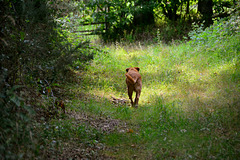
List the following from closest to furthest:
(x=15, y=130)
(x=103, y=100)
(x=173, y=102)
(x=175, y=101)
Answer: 1. (x=15, y=130)
2. (x=173, y=102)
3. (x=175, y=101)
4. (x=103, y=100)

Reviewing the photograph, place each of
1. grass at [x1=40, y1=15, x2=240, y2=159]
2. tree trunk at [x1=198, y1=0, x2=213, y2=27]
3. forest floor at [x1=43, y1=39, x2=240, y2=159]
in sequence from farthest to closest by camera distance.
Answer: tree trunk at [x1=198, y1=0, x2=213, y2=27] → grass at [x1=40, y1=15, x2=240, y2=159] → forest floor at [x1=43, y1=39, x2=240, y2=159]

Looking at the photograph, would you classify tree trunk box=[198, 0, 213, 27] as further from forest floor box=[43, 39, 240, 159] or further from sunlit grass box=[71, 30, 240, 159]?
forest floor box=[43, 39, 240, 159]

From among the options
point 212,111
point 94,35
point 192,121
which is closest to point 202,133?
point 192,121

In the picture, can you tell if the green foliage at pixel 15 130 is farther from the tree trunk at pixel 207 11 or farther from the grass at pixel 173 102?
the tree trunk at pixel 207 11

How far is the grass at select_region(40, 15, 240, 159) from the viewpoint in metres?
4.49

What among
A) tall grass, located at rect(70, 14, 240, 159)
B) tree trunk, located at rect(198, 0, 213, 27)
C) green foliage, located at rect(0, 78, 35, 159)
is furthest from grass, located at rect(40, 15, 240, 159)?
tree trunk, located at rect(198, 0, 213, 27)

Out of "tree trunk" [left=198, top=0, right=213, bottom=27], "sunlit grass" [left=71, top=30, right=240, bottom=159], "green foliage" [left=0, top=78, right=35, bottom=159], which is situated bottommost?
"sunlit grass" [left=71, top=30, right=240, bottom=159]

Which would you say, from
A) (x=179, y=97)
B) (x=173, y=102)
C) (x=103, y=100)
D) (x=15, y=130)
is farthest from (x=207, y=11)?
(x=15, y=130)

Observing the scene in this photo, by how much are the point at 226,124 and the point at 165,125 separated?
4.28 ft

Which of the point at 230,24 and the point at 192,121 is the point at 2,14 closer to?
→ the point at 192,121

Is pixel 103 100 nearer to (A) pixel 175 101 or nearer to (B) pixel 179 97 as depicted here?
(A) pixel 175 101

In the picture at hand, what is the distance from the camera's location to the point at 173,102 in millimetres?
6996

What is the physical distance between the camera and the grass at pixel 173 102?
4.49 metres

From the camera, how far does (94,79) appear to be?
33.8ft
